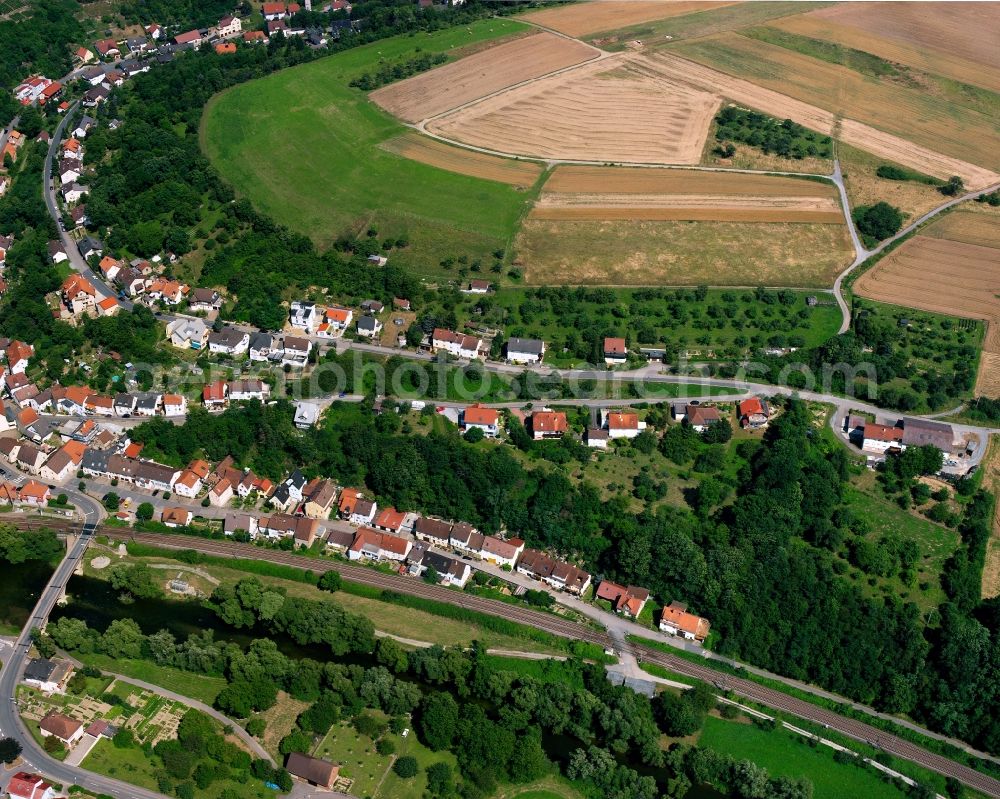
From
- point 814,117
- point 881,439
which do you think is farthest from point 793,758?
point 814,117

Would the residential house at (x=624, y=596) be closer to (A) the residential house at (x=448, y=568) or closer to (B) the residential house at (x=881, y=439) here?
(A) the residential house at (x=448, y=568)

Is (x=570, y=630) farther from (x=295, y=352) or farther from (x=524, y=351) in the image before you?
(x=295, y=352)

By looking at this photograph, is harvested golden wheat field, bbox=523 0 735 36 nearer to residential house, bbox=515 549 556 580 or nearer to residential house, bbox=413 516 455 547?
residential house, bbox=413 516 455 547

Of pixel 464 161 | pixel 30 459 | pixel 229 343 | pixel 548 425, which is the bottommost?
pixel 30 459

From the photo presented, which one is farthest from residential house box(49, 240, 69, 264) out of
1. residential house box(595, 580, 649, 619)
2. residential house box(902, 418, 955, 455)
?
residential house box(902, 418, 955, 455)

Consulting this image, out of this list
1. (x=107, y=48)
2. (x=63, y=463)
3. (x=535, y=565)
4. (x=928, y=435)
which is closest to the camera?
(x=535, y=565)

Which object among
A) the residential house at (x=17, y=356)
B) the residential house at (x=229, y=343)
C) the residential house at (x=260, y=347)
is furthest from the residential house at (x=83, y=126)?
the residential house at (x=260, y=347)

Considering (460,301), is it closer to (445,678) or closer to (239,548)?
(239,548)
